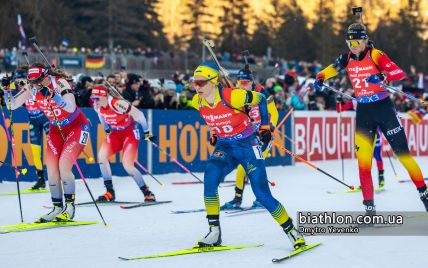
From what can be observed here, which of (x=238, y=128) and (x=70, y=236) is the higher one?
(x=238, y=128)

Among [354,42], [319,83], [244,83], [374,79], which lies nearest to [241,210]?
[244,83]

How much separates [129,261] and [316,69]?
41241 mm

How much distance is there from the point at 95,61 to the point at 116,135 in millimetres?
23516

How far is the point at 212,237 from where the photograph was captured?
7750mm

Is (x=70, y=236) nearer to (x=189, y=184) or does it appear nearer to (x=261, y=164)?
(x=261, y=164)

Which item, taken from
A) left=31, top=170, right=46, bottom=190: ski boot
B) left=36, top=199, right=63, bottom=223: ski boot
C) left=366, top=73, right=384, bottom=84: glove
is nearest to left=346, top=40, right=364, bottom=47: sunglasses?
left=366, top=73, right=384, bottom=84: glove

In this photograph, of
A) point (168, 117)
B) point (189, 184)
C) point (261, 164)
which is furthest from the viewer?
point (168, 117)

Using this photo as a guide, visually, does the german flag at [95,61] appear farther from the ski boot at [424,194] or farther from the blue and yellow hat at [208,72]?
the blue and yellow hat at [208,72]

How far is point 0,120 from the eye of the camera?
48.5 ft

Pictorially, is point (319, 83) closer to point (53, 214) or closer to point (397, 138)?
point (397, 138)

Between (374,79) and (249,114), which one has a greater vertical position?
(374,79)

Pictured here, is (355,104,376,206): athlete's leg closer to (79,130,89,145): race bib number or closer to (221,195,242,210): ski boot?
(221,195,242,210): ski boot

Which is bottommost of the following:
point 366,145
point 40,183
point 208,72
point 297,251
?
point 40,183

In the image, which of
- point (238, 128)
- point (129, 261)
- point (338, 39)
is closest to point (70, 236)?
point (129, 261)
